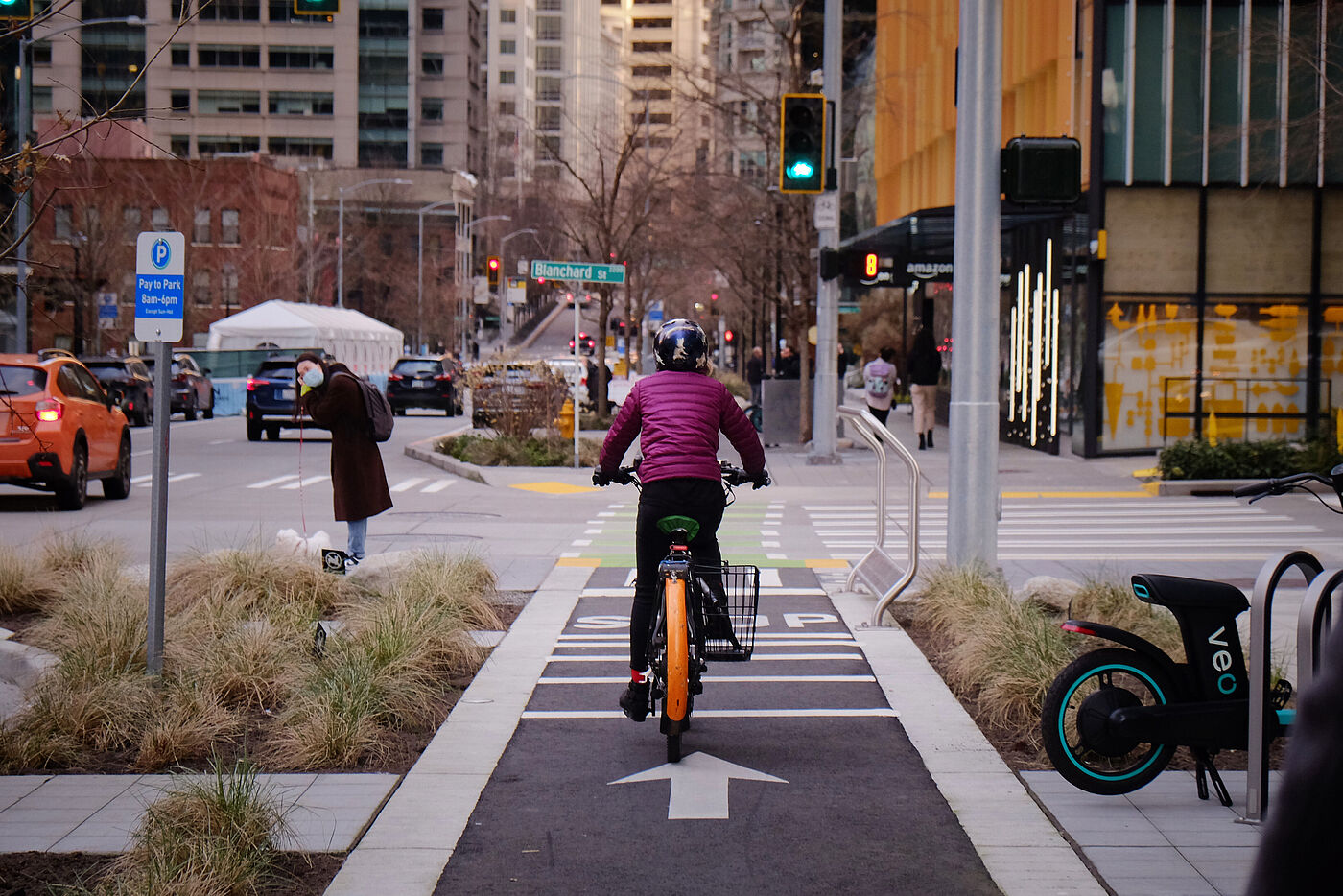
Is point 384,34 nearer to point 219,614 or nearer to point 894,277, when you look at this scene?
point 894,277

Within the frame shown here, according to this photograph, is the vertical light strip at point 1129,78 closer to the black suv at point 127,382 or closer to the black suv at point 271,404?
the black suv at point 271,404

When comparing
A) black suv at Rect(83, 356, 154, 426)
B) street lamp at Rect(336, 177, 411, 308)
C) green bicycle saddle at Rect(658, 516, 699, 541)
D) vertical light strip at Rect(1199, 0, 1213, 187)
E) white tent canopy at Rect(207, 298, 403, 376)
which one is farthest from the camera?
street lamp at Rect(336, 177, 411, 308)

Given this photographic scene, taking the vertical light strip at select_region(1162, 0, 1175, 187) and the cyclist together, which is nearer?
the cyclist

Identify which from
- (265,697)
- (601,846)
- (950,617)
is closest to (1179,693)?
(601,846)

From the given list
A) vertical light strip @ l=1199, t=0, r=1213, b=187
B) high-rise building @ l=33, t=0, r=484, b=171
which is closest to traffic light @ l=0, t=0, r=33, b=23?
vertical light strip @ l=1199, t=0, r=1213, b=187

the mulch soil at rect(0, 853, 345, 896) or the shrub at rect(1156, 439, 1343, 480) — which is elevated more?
the shrub at rect(1156, 439, 1343, 480)

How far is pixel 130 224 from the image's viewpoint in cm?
5700

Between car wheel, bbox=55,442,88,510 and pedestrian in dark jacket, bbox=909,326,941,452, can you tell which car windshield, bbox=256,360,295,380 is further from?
car wheel, bbox=55,442,88,510

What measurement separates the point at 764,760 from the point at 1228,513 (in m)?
12.7

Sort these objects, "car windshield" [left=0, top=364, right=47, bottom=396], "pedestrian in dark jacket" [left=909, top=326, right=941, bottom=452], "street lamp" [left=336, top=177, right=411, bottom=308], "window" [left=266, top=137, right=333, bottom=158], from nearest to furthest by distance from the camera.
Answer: "car windshield" [left=0, top=364, right=47, bottom=396], "pedestrian in dark jacket" [left=909, top=326, right=941, bottom=452], "street lamp" [left=336, top=177, right=411, bottom=308], "window" [left=266, top=137, right=333, bottom=158]

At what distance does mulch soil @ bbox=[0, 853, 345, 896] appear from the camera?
5.03 meters

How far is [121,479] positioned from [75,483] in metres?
1.63

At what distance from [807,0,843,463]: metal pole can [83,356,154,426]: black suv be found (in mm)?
18798

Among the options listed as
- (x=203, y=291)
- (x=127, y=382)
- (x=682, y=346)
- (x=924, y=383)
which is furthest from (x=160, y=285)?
(x=203, y=291)
